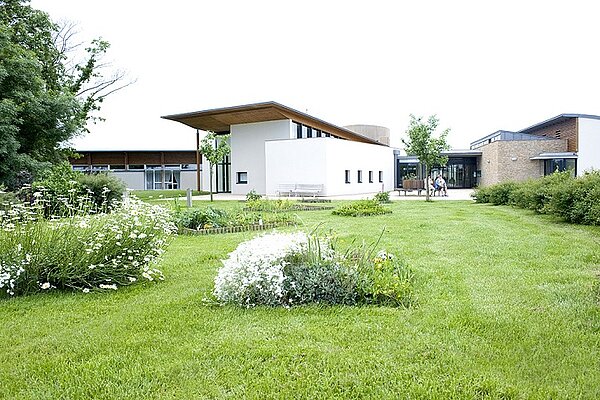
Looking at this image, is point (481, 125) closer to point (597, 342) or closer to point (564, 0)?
point (564, 0)

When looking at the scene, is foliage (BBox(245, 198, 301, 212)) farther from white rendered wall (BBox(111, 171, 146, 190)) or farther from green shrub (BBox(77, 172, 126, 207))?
white rendered wall (BBox(111, 171, 146, 190))

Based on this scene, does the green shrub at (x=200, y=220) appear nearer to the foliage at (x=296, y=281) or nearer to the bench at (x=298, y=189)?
the foliage at (x=296, y=281)

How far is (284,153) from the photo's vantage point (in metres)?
32.1

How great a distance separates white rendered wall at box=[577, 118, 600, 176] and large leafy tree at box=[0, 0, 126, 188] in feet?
101

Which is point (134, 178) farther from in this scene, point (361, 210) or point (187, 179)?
point (361, 210)

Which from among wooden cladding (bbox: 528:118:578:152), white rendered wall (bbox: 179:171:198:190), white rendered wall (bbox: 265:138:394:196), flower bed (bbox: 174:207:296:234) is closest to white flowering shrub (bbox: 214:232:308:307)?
flower bed (bbox: 174:207:296:234)

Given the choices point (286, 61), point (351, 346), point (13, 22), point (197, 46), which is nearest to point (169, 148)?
point (13, 22)

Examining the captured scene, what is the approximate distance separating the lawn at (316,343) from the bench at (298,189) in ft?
80.7

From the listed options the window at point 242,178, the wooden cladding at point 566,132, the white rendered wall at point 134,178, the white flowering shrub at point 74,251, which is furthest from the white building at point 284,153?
the white flowering shrub at point 74,251

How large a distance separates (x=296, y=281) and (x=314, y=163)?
26504mm

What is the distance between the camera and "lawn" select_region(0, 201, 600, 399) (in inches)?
116

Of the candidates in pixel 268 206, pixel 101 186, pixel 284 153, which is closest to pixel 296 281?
pixel 268 206

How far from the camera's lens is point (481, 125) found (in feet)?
207

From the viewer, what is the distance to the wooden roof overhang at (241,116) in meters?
30.9
